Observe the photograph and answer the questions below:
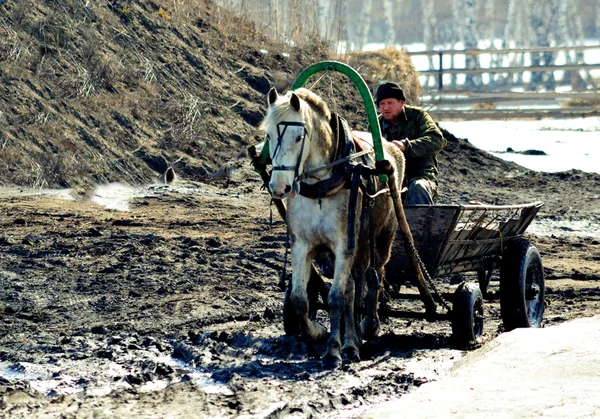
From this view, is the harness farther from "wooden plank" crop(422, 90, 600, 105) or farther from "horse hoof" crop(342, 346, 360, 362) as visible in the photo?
"wooden plank" crop(422, 90, 600, 105)

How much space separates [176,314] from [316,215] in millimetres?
2374

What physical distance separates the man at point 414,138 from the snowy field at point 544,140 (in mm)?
12360

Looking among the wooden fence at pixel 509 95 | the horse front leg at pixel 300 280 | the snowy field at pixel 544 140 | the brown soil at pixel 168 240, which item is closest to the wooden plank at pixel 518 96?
the wooden fence at pixel 509 95

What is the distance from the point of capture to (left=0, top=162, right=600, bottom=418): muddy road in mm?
6953

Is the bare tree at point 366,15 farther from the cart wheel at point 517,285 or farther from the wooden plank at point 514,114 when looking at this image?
the cart wheel at point 517,285

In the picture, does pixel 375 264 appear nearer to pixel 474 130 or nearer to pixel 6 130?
pixel 6 130

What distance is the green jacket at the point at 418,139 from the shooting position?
895cm

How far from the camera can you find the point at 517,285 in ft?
29.2

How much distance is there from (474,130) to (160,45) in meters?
10.7

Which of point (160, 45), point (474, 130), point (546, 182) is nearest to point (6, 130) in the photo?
point (160, 45)

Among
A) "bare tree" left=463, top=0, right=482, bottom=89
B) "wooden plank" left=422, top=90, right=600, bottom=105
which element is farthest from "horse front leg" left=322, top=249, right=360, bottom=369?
"bare tree" left=463, top=0, right=482, bottom=89

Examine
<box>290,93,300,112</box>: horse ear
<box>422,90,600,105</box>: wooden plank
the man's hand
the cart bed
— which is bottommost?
the cart bed

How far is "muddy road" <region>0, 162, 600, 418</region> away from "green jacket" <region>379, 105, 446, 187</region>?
1279 mm

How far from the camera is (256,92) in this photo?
2100 cm
